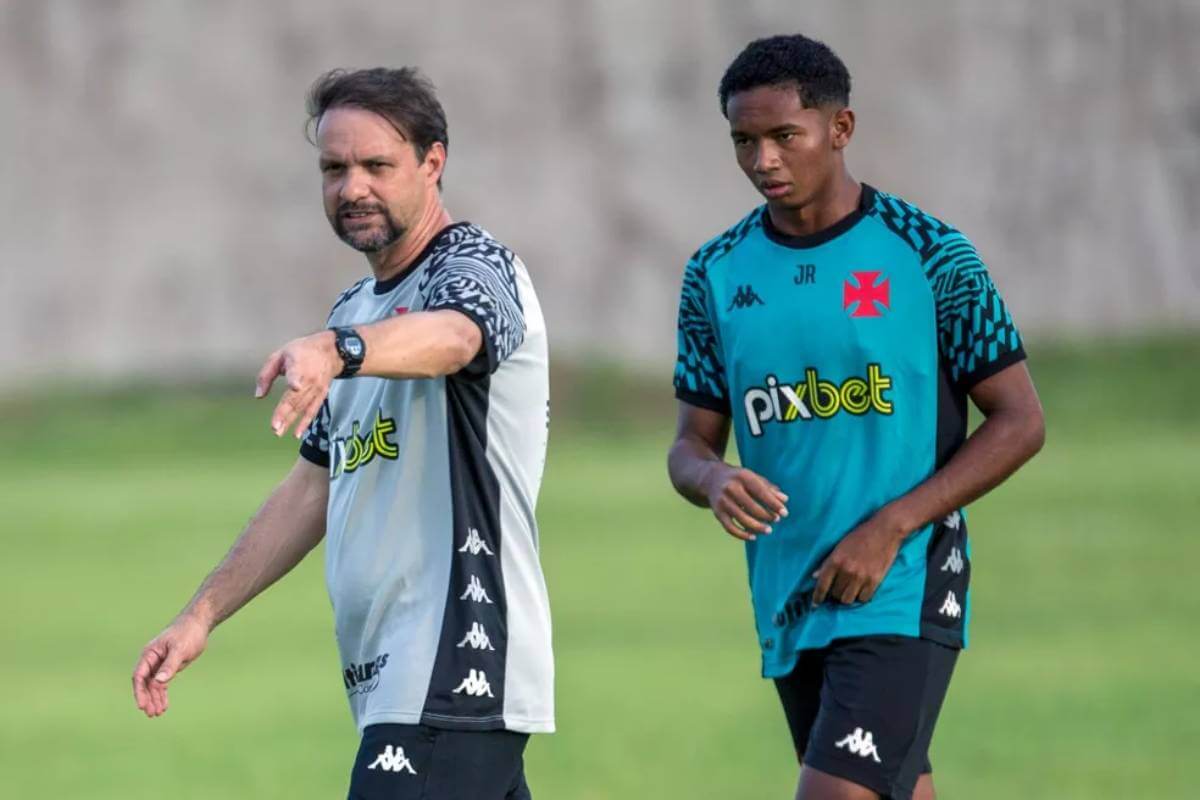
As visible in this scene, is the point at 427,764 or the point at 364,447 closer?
the point at 427,764

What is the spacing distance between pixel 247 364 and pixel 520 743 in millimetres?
32943

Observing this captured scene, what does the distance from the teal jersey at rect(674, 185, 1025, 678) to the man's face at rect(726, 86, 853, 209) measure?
0.20 metres

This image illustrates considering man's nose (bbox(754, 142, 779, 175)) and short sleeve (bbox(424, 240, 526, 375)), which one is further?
man's nose (bbox(754, 142, 779, 175))

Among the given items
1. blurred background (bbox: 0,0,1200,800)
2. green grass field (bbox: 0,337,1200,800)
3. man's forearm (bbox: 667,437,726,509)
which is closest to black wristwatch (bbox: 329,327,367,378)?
man's forearm (bbox: 667,437,726,509)

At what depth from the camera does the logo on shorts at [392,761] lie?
16.2ft

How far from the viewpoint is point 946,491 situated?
Answer: 551cm

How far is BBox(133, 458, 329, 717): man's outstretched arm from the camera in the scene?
527 centimetres

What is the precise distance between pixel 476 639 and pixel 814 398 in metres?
1.22

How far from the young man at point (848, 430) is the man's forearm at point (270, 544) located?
3.22 ft

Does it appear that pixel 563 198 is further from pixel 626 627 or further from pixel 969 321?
pixel 969 321

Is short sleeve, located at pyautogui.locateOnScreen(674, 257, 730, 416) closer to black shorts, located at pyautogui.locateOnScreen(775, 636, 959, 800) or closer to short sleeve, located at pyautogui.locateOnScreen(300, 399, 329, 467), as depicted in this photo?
black shorts, located at pyautogui.locateOnScreen(775, 636, 959, 800)

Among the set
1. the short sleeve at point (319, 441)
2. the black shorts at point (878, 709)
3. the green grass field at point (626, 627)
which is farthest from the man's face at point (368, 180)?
the green grass field at point (626, 627)

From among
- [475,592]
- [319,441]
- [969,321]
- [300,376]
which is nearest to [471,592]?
[475,592]

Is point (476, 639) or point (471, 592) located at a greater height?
point (471, 592)
